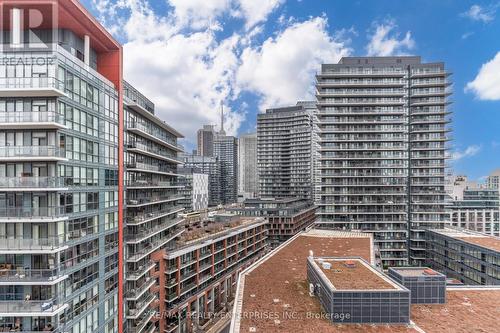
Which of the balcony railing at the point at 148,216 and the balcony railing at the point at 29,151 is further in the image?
the balcony railing at the point at 148,216

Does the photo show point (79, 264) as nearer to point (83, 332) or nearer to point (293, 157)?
point (83, 332)

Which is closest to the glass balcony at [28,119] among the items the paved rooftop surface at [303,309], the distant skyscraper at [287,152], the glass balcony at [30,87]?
the glass balcony at [30,87]

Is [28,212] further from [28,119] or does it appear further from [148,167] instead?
[148,167]

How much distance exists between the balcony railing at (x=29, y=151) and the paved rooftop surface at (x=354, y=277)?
1216 inches

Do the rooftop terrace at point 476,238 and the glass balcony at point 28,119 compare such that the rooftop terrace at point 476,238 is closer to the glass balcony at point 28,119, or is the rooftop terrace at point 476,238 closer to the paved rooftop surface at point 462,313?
the paved rooftop surface at point 462,313

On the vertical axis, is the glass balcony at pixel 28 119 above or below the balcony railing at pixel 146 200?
above

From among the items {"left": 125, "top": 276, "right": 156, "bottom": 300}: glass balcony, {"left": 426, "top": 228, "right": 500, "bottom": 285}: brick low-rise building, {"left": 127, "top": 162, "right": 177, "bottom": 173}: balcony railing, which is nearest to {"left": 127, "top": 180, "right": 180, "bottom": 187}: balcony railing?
{"left": 127, "top": 162, "right": 177, "bottom": 173}: balcony railing

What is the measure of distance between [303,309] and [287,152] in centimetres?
13078

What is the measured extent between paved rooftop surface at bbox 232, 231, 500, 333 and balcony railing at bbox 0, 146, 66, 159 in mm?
23713

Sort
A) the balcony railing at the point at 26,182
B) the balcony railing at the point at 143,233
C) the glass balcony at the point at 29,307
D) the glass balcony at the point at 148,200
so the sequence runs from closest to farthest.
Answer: the glass balcony at the point at 29,307
the balcony railing at the point at 26,182
the balcony railing at the point at 143,233
the glass balcony at the point at 148,200

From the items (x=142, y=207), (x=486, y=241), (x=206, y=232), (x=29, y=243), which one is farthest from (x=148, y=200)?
(x=486, y=241)

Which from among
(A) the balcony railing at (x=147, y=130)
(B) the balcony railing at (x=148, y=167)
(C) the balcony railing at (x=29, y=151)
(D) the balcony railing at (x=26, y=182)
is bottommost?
(D) the balcony railing at (x=26, y=182)

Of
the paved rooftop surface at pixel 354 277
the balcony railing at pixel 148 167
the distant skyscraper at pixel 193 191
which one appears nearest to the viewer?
the paved rooftop surface at pixel 354 277

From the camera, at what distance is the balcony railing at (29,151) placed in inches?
1039
